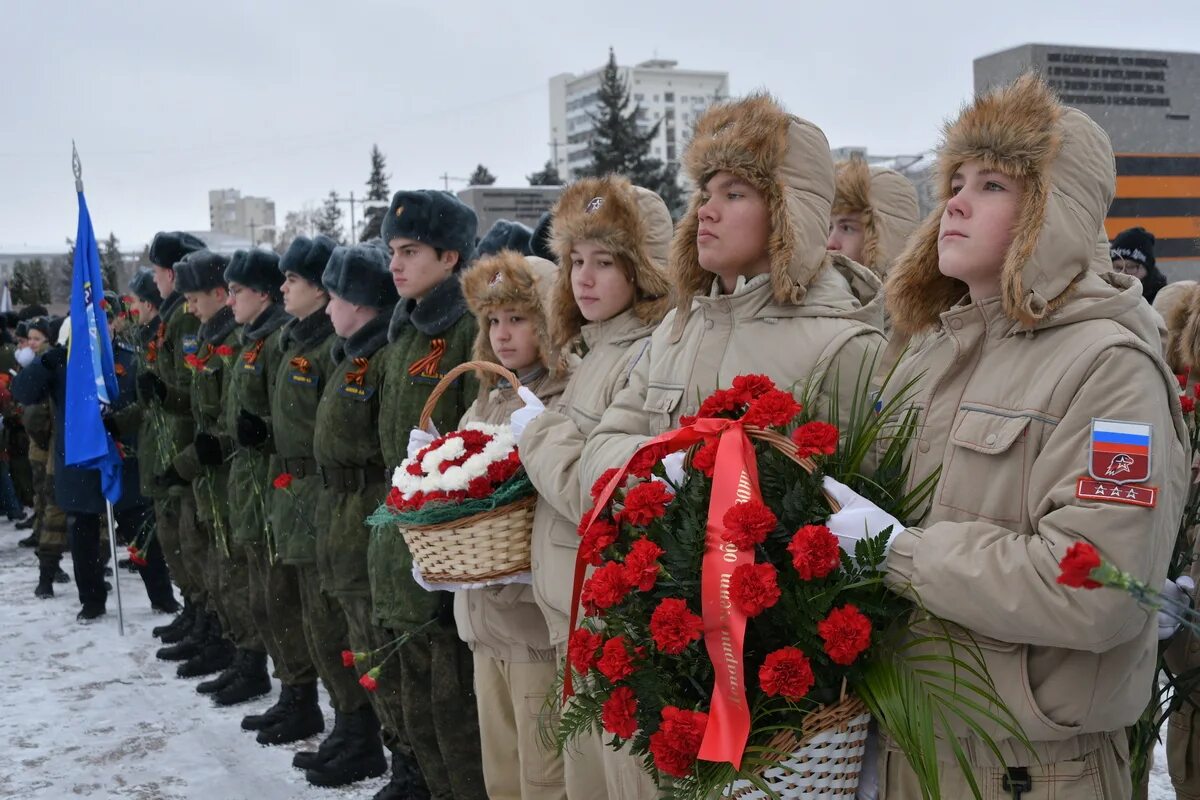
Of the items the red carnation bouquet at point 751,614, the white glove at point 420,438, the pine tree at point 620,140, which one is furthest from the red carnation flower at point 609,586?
the pine tree at point 620,140

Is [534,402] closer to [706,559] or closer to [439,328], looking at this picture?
[439,328]

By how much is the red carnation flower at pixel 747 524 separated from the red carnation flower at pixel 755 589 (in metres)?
0.05

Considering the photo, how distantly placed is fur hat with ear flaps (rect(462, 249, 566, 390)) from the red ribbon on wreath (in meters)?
1.72

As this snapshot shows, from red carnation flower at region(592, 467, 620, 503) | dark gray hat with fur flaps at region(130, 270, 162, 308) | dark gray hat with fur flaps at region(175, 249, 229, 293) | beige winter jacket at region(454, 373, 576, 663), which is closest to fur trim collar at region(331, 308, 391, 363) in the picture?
beige winter jacket at region(454, 373, 576, 663)

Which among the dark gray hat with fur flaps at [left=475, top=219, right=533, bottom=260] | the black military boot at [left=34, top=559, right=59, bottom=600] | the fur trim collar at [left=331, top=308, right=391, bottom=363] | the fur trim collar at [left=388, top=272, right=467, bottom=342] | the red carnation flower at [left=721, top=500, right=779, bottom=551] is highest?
the dark gray hat with fur flaps at [left=475, top=219, right=533, bottom=260]

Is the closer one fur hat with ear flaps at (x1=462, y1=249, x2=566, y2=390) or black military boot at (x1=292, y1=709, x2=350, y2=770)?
fur hat with ear flaps at (x1=462, y1=249, x2=566, y2=390)

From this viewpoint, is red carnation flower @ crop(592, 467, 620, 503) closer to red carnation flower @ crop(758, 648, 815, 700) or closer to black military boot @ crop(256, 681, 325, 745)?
red carnation flower @ crop(758, 648, 815, 700)

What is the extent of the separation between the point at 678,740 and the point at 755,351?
1037 millimetres

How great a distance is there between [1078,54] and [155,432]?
10.5m

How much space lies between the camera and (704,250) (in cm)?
285

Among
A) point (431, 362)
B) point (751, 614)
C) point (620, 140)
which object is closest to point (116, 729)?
point (431, 362)

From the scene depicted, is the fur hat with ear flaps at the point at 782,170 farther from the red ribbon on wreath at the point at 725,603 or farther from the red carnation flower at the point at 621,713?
the red carnation flower at the point at 621,713

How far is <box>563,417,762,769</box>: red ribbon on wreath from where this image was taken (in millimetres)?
2016

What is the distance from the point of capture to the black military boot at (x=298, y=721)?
5742mm
